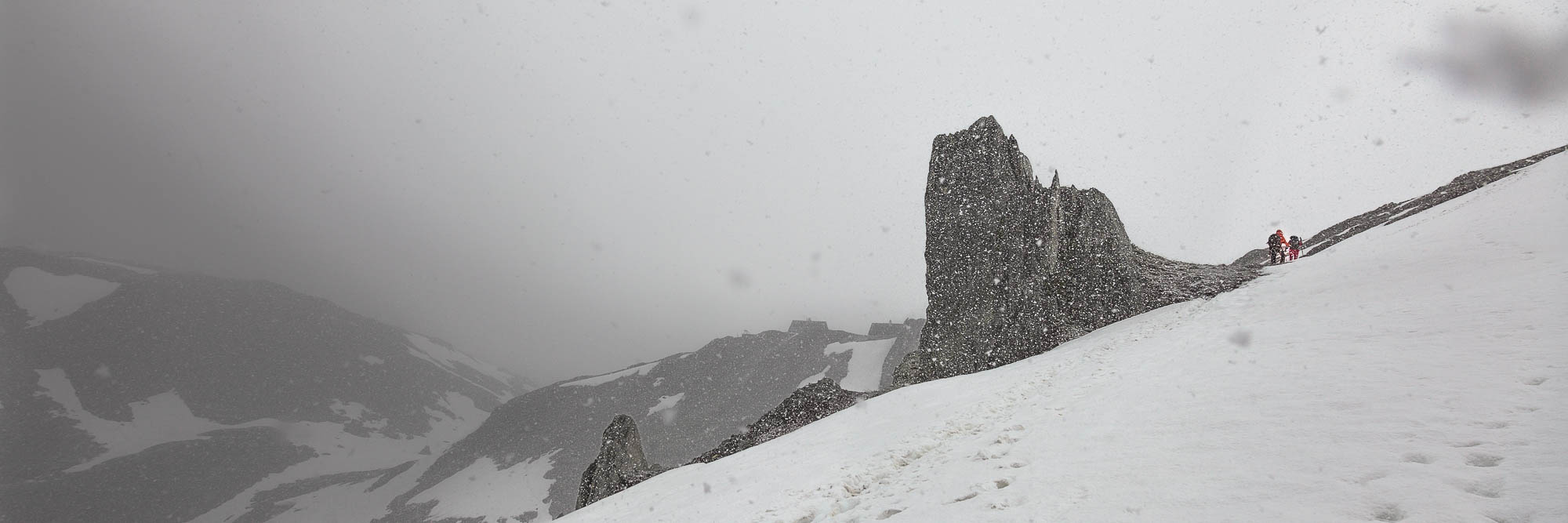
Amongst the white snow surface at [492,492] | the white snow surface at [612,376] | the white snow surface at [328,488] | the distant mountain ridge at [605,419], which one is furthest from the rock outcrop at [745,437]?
the white snow surface at [328,488]

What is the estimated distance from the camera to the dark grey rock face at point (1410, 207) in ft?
99.1

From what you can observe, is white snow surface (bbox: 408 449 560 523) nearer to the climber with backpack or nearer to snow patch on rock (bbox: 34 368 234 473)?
the climber with backpack

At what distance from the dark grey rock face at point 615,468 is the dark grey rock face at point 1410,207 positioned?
120ft

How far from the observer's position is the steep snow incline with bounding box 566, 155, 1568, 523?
18.1ft

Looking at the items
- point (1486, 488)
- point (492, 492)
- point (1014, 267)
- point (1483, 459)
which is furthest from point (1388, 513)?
point (492, 492)

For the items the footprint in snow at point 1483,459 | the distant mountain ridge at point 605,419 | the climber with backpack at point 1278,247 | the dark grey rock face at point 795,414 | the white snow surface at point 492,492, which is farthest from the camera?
the distant mountain ridge at point 605,419

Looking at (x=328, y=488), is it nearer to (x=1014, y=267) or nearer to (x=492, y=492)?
(x=492, y=492)

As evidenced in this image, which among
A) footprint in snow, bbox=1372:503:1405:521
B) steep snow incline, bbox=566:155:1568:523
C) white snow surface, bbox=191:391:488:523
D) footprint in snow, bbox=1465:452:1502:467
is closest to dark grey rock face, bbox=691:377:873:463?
steep snow incline, bbox=566:155:1568:523

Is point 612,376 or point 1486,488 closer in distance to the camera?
point 1486,488

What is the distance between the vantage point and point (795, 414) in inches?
952

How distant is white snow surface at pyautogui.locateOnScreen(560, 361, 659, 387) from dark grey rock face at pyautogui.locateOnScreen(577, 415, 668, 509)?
305ft

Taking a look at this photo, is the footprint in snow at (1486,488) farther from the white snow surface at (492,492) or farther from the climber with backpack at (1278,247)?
the white snow surface at (492,492)

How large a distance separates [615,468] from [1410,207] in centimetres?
4875

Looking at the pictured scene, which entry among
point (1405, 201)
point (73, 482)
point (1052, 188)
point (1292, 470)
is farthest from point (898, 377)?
point (73, 482)
